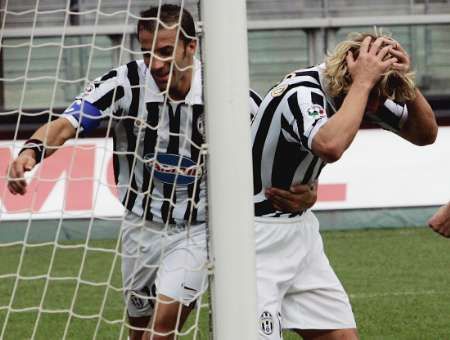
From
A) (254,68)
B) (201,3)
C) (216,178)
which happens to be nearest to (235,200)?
(216,178)

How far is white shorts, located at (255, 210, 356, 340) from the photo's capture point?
451 centimetres

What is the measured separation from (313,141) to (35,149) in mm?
1174

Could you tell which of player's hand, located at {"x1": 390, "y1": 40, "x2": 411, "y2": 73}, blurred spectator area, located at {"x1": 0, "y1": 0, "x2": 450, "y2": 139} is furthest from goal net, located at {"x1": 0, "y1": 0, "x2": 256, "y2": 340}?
blurred spectator area, located at {"x1": 0, "y1": 0, "x2": 450, "y2": 139}

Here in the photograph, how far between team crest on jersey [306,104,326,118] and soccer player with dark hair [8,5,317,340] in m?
0.70

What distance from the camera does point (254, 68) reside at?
13.9 meters

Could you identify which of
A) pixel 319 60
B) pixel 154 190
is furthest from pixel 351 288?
pixel 319 60

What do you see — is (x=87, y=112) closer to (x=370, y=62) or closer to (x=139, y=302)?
(x=139, y=302)

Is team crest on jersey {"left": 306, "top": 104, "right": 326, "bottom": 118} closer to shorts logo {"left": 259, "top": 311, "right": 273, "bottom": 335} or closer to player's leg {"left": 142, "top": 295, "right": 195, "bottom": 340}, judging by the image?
shorts logo {"left": 259, "top": 311, "right": 273, "bottom": 335}

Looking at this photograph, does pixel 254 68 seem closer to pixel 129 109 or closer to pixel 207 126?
pixel 129 109

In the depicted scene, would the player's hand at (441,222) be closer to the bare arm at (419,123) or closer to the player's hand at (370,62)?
the bare arm at (419,123)

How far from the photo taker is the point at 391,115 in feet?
15.5

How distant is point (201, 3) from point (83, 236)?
754cm

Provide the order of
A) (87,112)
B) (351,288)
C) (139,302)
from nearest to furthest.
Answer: (87,112) < (139,302) < (351,288)

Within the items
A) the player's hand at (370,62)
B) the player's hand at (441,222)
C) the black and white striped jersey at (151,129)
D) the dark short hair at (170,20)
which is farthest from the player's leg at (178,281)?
the player's hand at (370,62)
